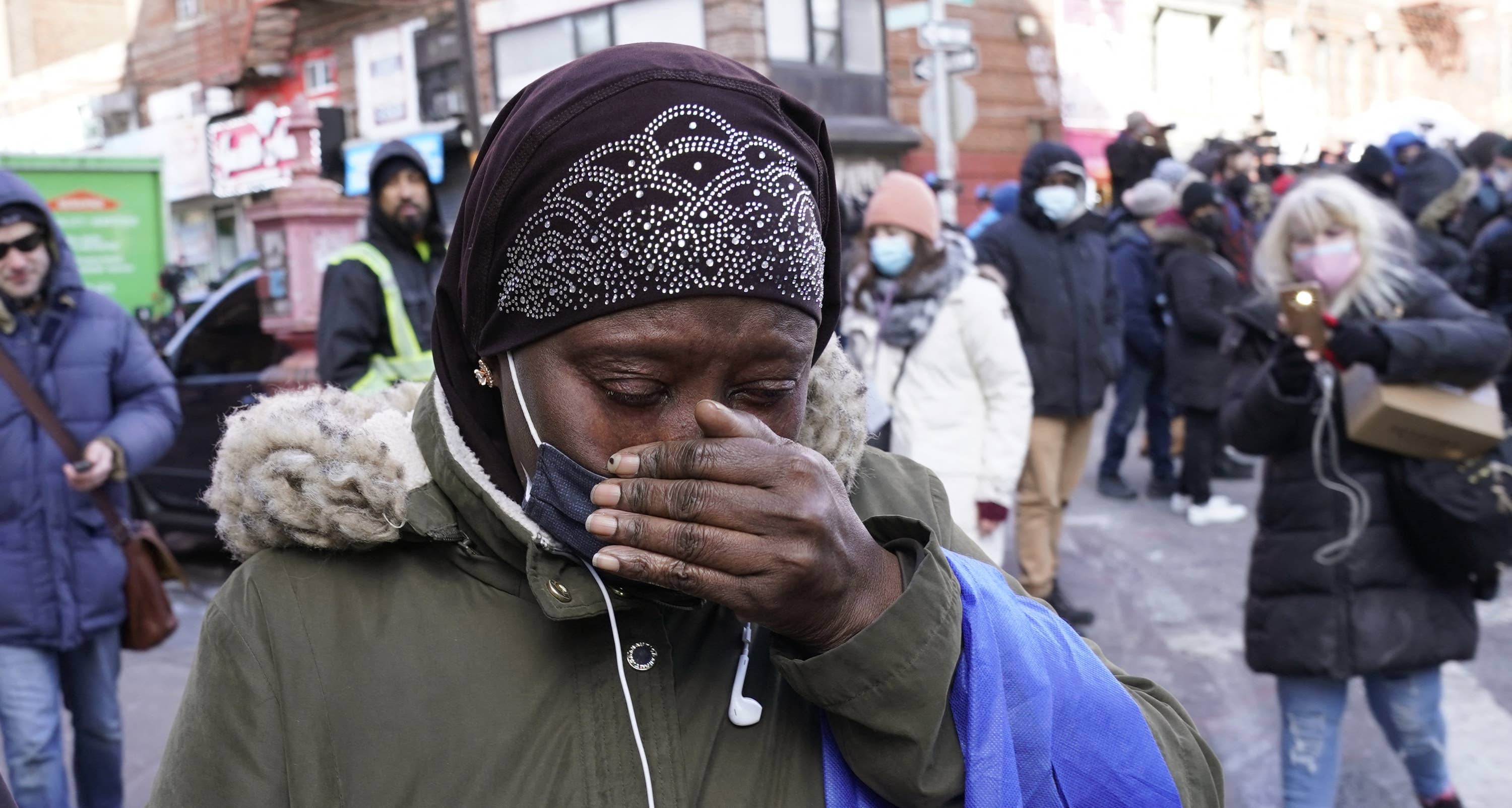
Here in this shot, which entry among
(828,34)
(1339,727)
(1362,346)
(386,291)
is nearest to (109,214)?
(386,291)

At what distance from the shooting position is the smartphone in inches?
140

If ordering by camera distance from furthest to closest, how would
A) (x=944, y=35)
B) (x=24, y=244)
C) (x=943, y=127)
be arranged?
(x=943, y=127) < (x=944, y=35) < (x=24, y=244)

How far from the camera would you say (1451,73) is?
31812mm

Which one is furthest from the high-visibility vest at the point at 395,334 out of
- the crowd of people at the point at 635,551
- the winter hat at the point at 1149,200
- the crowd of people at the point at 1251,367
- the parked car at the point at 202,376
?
the winter hat at the point at 1149,200

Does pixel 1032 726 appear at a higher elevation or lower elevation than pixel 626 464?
lower

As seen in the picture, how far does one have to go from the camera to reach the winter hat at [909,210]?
5266 mm

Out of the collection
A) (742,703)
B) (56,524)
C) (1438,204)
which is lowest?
(56,524)

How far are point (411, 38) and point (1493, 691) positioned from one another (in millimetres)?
19127

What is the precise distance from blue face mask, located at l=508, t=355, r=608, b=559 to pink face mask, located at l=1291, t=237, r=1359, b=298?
10.1 ft

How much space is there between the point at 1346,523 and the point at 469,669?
296 cm

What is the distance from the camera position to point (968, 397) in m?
5.21

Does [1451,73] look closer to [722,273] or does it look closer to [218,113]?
[218,113]

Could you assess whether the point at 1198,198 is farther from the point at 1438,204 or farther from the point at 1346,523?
the point at 1346,523

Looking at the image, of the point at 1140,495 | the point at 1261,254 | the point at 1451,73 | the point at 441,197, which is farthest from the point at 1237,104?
the point at 1261,254
